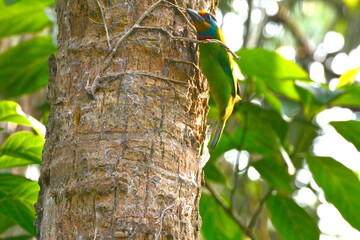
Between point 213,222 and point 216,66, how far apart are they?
984 millimetres

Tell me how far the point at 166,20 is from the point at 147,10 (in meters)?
0.06

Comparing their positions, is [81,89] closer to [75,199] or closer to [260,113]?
[75,199]

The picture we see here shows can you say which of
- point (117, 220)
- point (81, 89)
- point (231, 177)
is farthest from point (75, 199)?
point (231, 177)

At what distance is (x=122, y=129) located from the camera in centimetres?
145

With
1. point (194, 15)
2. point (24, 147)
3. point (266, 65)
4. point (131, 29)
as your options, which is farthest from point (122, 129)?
point (266, 65)

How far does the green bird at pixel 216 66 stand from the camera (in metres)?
1.71

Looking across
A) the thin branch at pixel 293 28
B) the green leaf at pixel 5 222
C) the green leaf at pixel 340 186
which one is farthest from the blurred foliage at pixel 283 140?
the thin branch at pixel 293 28

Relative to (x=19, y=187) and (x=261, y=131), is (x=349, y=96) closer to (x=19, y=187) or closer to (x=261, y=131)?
(x=261, y=131)

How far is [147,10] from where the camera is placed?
5.29 ft

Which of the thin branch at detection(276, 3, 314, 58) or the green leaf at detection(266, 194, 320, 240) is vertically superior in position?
the thin branch at detection(276, 3, 314, 58)

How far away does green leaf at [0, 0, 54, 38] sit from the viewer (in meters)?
2.82

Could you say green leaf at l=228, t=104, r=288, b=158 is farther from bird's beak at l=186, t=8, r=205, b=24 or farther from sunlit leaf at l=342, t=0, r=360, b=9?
sunlit leaf at l=342, t=0, r=360, b=9

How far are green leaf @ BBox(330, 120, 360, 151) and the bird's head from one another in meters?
0.73

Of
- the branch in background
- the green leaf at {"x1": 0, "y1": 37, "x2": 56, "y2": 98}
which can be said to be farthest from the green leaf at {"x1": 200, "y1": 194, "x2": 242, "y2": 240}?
the branch in background
